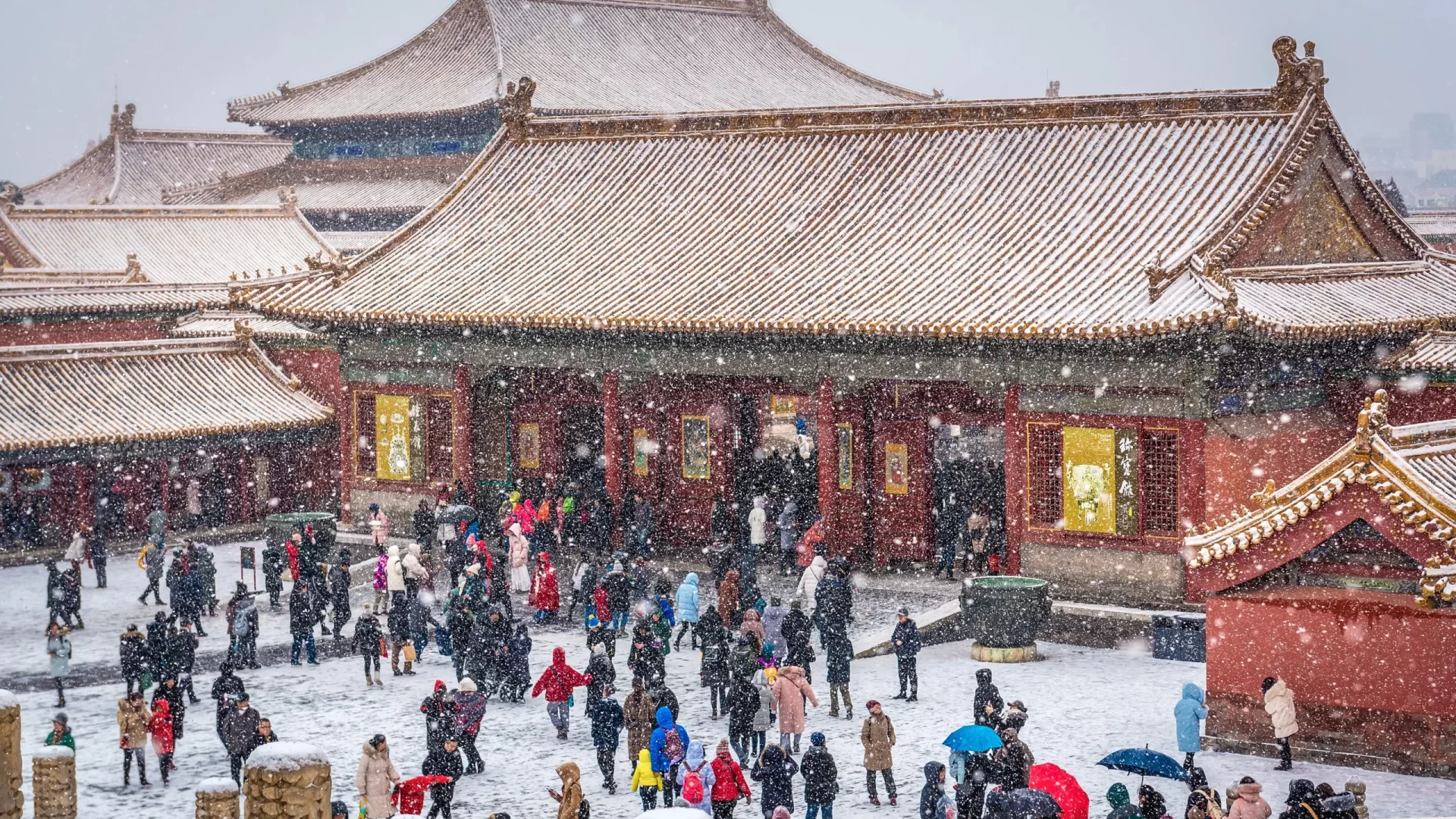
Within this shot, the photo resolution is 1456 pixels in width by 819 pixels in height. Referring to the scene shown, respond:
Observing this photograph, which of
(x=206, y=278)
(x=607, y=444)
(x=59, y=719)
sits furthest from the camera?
(x=206, y=278)

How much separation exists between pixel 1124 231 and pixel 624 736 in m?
13.9

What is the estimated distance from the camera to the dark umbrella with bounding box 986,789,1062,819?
15898 millimetres

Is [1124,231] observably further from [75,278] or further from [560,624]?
[75,278]

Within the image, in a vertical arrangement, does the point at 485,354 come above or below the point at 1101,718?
above

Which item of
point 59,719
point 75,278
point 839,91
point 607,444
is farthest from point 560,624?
point 839,91

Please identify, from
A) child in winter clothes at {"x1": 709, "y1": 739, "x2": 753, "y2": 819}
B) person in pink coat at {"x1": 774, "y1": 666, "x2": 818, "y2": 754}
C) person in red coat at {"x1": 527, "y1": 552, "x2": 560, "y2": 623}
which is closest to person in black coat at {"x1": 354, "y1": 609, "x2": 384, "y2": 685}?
person in red coat at {"x1": 527, "y1": 552, "x2": 560, "y2": 623}

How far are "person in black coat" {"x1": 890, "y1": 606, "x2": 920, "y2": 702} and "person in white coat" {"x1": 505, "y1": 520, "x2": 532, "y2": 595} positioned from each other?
1044 cm

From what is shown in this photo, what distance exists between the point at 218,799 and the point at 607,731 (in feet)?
20.6

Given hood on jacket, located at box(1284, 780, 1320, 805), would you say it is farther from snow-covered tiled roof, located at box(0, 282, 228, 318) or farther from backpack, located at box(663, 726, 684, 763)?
snow-covered tiled roof, located at box(0, 282, 228, 318)

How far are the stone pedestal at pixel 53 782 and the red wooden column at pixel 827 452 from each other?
17.0 meters

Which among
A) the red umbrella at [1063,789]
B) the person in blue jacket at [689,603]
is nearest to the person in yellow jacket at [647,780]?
the red umbrella at [1063,789]

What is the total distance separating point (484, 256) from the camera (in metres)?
40.4

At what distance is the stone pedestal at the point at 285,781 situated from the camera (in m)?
14.3

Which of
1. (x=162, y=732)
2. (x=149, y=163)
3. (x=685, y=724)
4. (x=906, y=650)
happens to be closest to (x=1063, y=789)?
(x=906, y=650)
